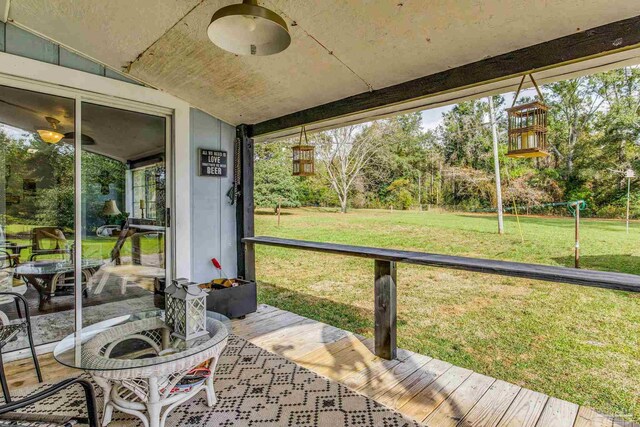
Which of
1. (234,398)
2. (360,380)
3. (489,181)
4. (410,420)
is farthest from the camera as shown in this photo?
(489,181)

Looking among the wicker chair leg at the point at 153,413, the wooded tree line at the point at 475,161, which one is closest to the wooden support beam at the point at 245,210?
the wicker chair leg at the point at 153,413

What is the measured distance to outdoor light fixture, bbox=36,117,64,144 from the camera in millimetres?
2689

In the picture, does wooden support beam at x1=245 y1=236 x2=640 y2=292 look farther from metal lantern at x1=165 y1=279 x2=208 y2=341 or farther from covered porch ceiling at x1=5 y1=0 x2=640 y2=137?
metal lantern at x1=165 y1=279 x2=208 y2=341

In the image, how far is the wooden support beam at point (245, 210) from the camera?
3820mm

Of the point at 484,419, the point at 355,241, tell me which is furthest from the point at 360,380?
the point at 355,241

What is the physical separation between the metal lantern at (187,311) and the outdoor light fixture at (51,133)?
1.81m

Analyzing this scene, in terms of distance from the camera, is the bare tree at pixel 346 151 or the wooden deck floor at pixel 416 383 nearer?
the wooden deck floor at pixel 416 383

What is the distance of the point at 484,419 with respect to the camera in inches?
72.7

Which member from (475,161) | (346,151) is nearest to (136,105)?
(346,151)

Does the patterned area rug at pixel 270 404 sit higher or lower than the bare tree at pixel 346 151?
lower

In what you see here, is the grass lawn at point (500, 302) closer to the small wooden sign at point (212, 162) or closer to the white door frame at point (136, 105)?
the white door frame at point (136, 105)

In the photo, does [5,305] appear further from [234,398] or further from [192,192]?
[234,398]

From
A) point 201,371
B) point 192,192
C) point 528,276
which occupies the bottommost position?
point 201,371

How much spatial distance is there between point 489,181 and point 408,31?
22.7 feet
